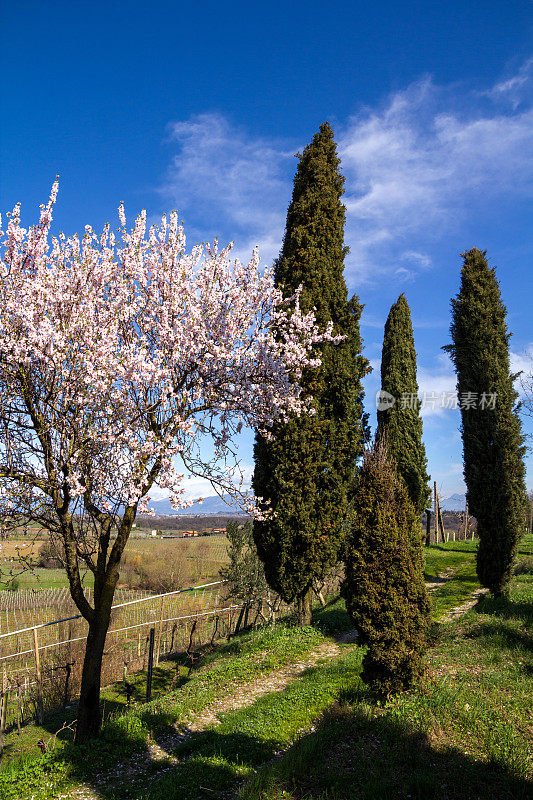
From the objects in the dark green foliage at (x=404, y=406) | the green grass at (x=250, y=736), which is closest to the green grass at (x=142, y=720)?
the green grass at (x=250, y=736)

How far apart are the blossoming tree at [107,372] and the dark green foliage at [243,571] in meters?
8.67

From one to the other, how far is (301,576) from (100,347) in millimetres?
6893

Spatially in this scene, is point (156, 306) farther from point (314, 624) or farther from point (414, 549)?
point (314, 624)

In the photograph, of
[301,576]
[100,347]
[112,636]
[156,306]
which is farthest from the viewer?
[112,636]

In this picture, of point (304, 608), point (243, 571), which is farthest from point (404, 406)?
point (304, 608)

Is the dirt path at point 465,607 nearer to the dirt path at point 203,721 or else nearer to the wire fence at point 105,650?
the dirt path at point 203,721

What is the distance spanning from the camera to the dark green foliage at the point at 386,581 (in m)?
6.23

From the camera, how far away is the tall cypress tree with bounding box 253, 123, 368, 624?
10516mm

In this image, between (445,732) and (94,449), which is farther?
(94,449)

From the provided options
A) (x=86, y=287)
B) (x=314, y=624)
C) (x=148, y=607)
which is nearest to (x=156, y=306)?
(x=86, y=287)

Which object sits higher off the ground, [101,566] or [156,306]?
[156,306]

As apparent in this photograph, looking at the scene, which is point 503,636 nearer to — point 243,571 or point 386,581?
point 386,581

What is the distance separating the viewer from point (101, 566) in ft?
25.8

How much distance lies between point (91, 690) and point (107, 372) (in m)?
5.30
